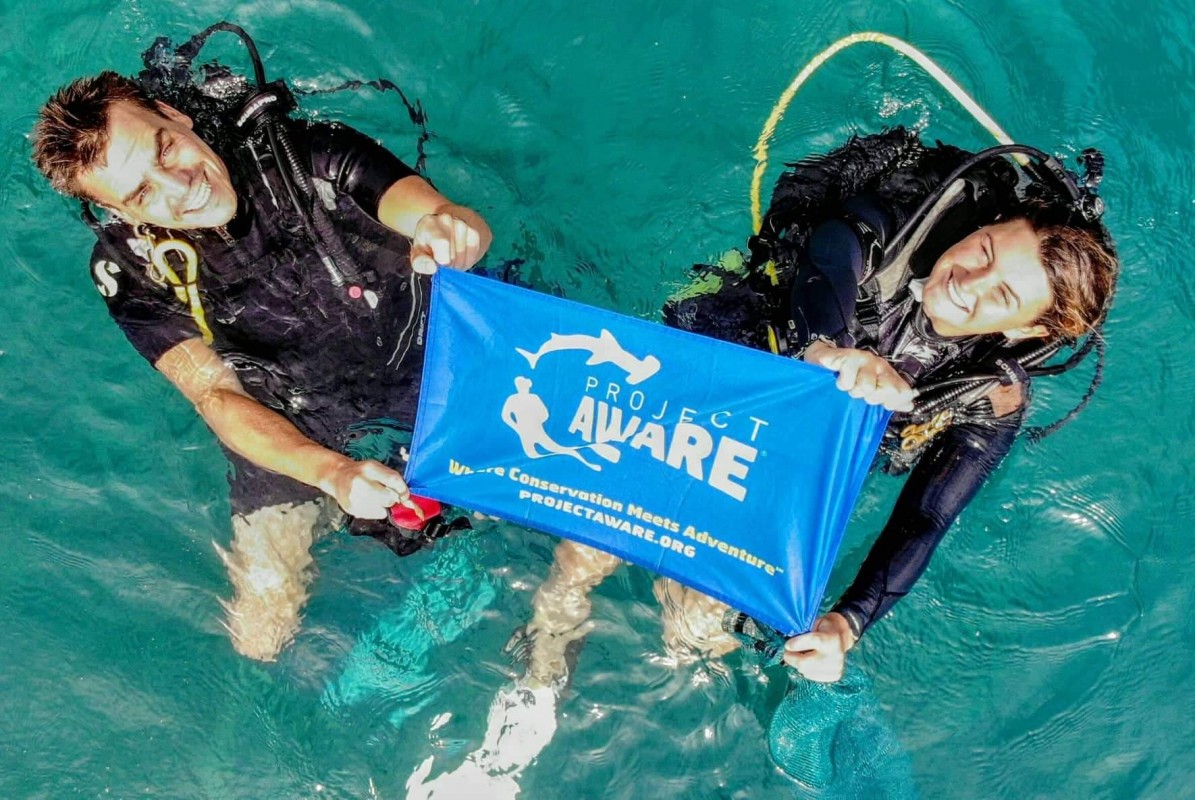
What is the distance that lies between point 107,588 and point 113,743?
0.76m

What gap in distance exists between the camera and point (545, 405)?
3.31m

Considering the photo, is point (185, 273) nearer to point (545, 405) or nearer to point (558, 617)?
point (545, 405)

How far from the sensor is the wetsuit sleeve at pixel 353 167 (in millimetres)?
3631

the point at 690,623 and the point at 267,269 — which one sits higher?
the point at 267,269

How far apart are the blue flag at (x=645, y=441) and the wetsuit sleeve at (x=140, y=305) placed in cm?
106

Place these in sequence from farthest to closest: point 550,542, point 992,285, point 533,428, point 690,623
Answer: point 550,542 → point 690,623 → point 533,428 → point 992,285

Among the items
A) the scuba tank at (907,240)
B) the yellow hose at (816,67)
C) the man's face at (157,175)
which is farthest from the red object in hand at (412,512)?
the yellow hose at (816,67)

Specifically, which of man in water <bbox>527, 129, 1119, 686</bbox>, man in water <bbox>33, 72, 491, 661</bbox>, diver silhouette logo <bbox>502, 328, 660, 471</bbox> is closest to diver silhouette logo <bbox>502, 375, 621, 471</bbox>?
diver silhouette logo <bbox>502, 328, 660, 471</bbox>

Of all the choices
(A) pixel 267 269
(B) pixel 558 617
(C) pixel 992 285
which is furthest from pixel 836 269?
(A) pixel 267 269

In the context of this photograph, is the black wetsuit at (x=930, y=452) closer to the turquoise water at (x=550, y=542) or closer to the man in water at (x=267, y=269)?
the turquoise water at (x=550, y=542)

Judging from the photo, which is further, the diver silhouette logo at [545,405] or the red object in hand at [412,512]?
the red object in hand at [412,512]

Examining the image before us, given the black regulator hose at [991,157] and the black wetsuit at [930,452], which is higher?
the black regulator hose at [991,157]

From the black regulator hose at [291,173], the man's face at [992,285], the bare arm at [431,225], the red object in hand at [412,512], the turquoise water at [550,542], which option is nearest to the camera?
the man's face at [992,285]

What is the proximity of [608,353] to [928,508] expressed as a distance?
4.69ft
